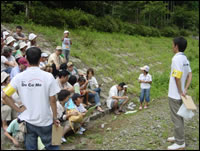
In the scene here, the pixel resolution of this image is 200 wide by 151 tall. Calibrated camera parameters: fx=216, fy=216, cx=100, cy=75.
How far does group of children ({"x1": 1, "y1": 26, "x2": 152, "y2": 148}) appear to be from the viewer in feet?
14.3

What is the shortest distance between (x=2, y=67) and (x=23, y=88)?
317 cm

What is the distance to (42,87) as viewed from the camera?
2.87 meters

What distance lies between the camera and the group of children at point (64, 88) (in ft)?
14.3

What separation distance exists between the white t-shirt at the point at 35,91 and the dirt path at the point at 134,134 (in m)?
1.65

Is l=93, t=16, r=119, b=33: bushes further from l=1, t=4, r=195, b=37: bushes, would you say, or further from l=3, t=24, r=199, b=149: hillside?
l=3, t=24, r=199, b=149: hillside

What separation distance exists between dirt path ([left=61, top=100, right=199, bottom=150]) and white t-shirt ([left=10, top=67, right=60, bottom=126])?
1.65 m

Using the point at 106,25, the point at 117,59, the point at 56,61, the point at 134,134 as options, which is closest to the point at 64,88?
the point at 56,61

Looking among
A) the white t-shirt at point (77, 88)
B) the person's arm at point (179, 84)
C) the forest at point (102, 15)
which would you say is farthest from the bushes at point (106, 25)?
the person's arm at point (179, 84)

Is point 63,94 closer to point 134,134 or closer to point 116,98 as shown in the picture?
point 134,134

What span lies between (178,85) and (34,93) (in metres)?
2.44

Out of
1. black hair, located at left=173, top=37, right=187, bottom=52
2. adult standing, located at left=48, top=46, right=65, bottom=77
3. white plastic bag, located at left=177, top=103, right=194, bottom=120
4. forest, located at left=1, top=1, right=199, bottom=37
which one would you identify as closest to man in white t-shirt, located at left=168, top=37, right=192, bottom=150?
black hair, located at left=173, top=37, right=187, bottom=52

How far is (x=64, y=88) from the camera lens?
19.0ft

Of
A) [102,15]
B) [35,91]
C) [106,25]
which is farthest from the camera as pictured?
[102,15]

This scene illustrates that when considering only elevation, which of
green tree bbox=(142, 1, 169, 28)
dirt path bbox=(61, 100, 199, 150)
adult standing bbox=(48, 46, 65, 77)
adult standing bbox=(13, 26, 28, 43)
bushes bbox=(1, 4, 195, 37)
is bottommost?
dirt path bbox=(61, 100, 199, 150)
